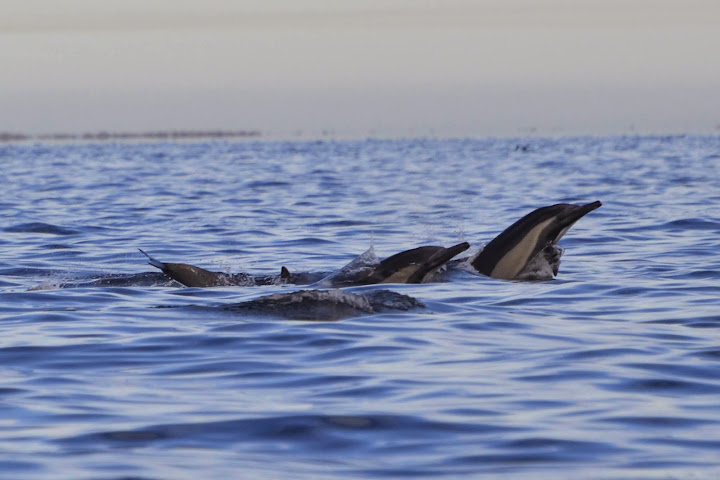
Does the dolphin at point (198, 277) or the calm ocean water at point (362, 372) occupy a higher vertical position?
→ the dolphin at point (198, 277)

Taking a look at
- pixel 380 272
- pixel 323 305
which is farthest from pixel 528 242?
pixel 323 305

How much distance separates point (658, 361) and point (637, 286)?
5.17 m

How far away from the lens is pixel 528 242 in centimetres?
1491

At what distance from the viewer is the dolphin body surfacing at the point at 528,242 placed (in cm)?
1473

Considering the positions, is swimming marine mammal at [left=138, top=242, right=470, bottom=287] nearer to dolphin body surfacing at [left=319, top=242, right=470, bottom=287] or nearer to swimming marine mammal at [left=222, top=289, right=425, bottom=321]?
dolphin body surfacing at [left=319, top=242, right=470, bottom=287]

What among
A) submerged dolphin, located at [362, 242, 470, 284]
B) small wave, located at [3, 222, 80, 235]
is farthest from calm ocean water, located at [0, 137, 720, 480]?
small wave, located at [3, 222, 80, 235]

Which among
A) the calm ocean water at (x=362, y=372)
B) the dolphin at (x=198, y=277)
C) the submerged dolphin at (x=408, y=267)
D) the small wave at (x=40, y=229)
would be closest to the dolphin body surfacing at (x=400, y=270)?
the submerged dolphin at (x=408, y=267)

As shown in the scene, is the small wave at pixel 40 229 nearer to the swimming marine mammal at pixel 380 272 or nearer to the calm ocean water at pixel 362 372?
the calm ocean water at pixel 362 372

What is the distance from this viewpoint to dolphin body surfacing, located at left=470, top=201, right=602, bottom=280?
14734 millimetres

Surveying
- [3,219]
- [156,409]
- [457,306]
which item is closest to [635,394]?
[156,409]

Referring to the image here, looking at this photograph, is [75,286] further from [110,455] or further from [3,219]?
[3,219]

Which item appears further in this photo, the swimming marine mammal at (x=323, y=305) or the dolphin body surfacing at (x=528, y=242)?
the dolphin body surfacing at (x=528, y=242)

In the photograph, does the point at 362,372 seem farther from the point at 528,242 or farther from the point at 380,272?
the point at 528,242

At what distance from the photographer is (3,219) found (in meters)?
27.5
